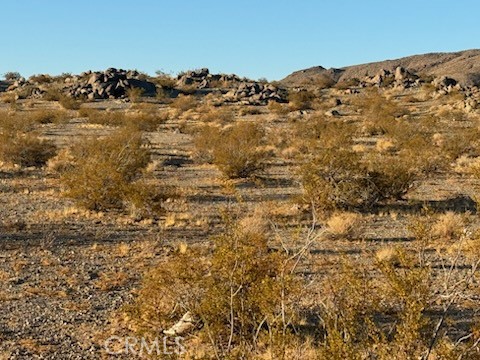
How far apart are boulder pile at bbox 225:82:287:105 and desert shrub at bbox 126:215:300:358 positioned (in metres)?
46.9

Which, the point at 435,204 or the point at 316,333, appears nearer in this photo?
the point at 316,333

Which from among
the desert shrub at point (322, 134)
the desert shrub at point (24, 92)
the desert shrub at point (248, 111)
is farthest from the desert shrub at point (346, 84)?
the desert shrub at point (322, 134)

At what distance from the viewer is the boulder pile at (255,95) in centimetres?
5494

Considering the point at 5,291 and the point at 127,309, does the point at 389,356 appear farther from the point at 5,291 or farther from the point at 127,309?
the point at 5,291

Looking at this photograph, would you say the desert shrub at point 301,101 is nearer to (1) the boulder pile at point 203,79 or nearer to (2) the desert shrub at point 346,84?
(2) the desert shrub at point 346,84

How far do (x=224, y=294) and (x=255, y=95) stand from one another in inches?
2044

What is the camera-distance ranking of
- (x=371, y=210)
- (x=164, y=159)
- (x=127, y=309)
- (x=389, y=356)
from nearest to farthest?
1. (x=389, y=356)
2. (x=127, y=309)
3. (x=371, y=210)
4. (x=164, y=159)

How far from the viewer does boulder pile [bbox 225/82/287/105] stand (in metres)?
54.9

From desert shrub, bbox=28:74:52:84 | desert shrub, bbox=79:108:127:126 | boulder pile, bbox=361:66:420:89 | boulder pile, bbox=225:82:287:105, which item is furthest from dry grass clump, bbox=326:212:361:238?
desert shrub, bbox=28:74:52:84

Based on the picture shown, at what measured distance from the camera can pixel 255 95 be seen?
57.6m

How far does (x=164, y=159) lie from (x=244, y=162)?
473 cm

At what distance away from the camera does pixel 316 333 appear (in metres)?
7.12

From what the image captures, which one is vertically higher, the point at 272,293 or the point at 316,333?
the point at 272,293

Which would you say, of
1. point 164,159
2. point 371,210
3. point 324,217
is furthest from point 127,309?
point 164,159
